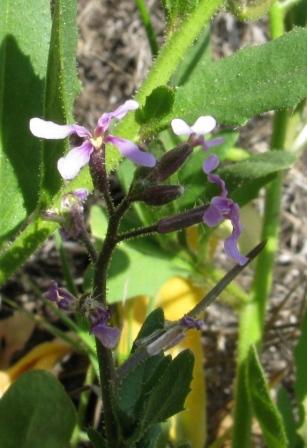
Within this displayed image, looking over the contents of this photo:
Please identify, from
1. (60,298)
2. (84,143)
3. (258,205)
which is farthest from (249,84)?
(258,205)

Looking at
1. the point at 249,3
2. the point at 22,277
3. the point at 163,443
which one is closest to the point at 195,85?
the point at 249,3

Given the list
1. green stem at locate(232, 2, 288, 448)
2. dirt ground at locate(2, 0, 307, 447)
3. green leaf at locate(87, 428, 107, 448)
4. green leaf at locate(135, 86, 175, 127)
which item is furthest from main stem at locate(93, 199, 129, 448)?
dirt ground at locate(2, 0, 307, 447)

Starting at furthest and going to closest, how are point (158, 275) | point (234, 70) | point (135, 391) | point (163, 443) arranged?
1. point (158, 275)
2. point (163, 443)
3. point (234, 70)
4. point (135, 391)

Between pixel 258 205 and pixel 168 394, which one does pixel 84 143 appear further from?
pixel 258 205

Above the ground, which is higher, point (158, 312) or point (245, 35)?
point (245, 35)

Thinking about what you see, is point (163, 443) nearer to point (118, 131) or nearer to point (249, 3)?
point (118, 131)

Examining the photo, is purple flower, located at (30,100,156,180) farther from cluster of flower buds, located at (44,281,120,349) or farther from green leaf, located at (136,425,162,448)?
green leaf, located at (136,425,162,448)
